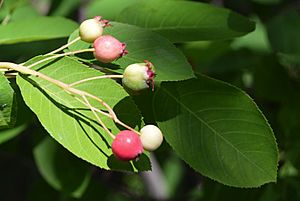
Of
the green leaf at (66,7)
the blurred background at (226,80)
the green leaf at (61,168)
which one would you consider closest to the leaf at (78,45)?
the blurred background at (226,80)

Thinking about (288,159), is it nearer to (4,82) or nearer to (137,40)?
(137,40)

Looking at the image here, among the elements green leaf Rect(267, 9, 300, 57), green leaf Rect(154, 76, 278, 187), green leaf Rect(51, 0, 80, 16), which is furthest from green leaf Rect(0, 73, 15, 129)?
green leaf Rect(267, 9, 300, 57)

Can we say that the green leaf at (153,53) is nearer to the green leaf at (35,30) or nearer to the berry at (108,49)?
the berry at (108,49)

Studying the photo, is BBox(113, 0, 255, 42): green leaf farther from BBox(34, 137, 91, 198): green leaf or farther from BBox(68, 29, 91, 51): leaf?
BBox(34, 137, 91, 198): green leaf

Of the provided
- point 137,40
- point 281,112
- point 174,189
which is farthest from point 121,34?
point 174,189

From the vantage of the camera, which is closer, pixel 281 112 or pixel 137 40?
pixel 137 40
